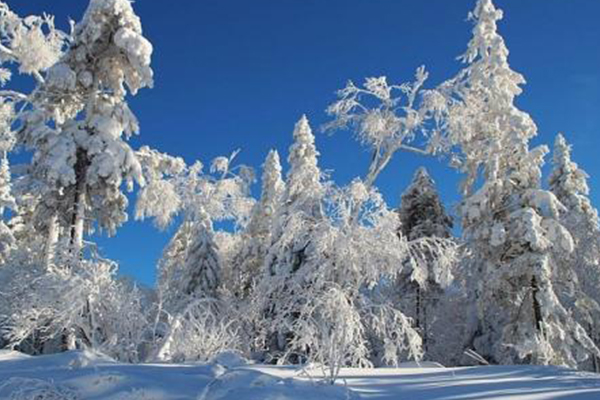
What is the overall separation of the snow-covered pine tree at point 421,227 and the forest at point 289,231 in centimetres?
428

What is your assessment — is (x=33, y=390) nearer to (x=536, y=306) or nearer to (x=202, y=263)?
(x=536, y=306)

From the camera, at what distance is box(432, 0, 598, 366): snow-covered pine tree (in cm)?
1872

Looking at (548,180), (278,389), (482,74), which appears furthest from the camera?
(548,180)

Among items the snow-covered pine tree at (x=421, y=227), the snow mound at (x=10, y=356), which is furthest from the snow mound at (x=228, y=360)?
the snow-covered pine tree at (x=421, y=227)

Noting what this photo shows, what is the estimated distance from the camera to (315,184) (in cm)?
1667

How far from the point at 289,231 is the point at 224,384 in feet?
28.1

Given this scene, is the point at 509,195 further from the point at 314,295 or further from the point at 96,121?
the point at 96,121

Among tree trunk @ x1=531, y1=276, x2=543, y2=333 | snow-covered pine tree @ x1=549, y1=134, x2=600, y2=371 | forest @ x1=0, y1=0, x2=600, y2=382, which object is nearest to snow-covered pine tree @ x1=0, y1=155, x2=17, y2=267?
forest @ x1=0, y1=0, x2=600, y2=382

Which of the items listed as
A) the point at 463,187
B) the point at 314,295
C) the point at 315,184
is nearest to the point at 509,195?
the point at 463,187

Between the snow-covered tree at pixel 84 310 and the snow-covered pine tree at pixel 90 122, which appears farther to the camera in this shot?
the snow-covered pine tree at pixel 90 122

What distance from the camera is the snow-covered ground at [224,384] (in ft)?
21.0

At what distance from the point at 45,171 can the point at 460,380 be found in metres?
12.7

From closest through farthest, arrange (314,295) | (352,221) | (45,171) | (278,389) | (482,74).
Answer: (278,389)
(314,295)
(352,221)
(45,171)
(482,74)

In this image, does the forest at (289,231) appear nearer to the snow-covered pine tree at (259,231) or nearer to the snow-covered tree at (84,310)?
the snow-covered tree at (84,310)
